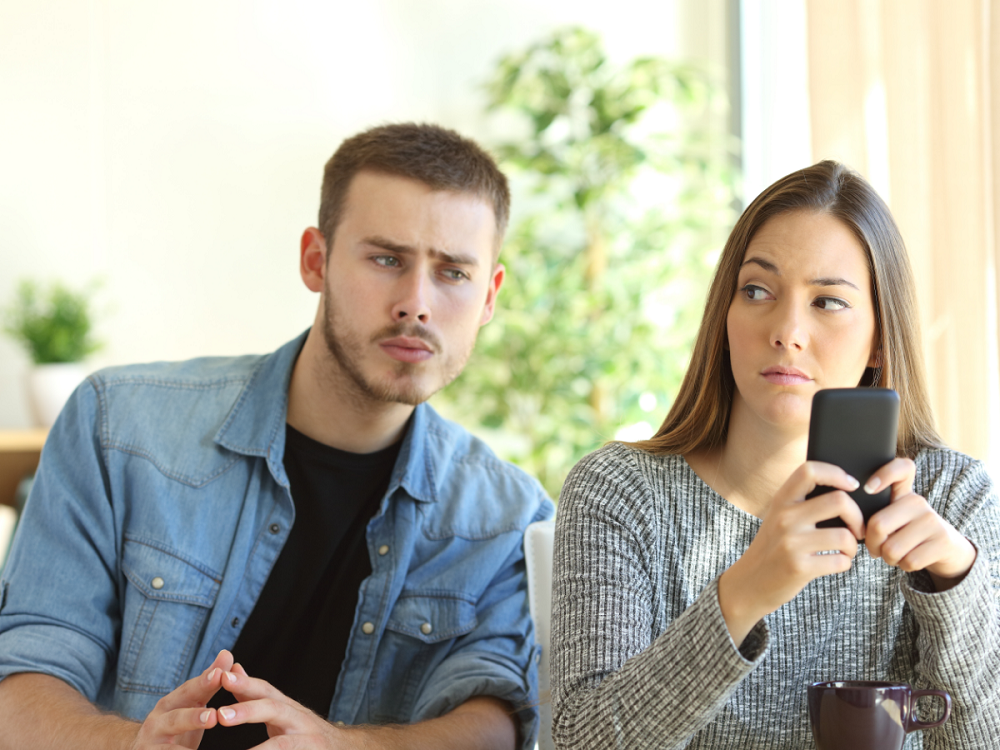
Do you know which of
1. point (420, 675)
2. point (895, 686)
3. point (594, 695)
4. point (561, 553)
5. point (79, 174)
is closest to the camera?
point (895, 686)

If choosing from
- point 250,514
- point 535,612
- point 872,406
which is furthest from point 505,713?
point 872,406

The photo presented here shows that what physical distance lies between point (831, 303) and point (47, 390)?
217cm

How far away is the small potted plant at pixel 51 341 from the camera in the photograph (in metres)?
2.56

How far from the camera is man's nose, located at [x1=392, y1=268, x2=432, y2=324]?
4.87 feet

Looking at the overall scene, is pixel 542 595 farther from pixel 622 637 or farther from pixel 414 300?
pixel 414 300

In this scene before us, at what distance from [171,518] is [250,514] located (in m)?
0.12

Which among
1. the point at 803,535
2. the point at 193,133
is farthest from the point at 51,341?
the point at 803,535

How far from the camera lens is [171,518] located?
4.75 ft

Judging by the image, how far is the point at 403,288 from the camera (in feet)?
4.91

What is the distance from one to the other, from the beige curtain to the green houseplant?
0.87m

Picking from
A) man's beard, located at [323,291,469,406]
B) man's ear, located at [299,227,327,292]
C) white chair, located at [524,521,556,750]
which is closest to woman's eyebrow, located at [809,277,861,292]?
white chair, located at [524,521,556,750]

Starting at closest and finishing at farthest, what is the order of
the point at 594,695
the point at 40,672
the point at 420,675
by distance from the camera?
the point at 594,695 → the point at 40,672 → the point at 420,675

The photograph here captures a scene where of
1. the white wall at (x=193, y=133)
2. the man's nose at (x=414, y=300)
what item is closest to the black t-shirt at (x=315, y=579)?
the man's nose at (x=414, y=300)

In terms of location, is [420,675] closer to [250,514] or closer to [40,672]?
[250,514]
